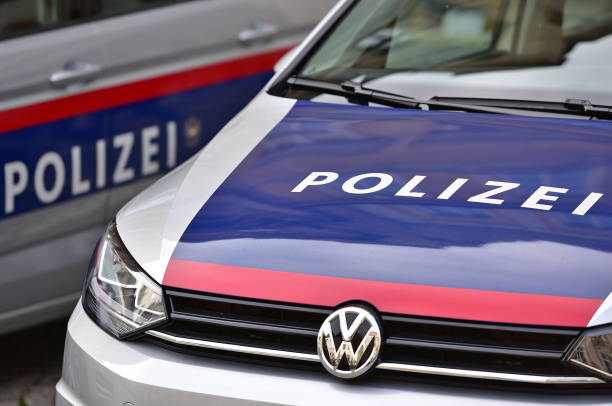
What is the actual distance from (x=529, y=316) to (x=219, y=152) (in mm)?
1151

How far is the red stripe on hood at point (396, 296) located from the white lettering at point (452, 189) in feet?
1.07

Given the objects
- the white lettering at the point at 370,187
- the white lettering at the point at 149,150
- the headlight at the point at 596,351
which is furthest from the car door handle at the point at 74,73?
the headlight at the point at 596,351

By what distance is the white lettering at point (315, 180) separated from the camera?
2805 millimetres

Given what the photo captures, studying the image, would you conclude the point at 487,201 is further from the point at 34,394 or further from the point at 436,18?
the point at 34,394

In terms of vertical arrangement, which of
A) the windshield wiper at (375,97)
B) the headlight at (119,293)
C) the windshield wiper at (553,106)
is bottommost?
the headlight at (119,293)

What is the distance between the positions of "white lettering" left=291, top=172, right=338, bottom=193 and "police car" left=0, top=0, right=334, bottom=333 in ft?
4.96

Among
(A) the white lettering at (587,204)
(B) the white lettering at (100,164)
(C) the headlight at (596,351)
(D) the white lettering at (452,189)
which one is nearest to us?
(C) the headlight at (596,351)

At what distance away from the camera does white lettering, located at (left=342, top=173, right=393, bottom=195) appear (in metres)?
2.74

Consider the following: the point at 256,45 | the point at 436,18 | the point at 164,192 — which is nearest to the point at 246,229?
the point at 164,192

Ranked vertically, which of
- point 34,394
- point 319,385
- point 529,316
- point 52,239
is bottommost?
point 34,394

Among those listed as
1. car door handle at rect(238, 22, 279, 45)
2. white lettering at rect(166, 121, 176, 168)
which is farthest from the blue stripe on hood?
car door handle at rect(238, 22, 279, 45)

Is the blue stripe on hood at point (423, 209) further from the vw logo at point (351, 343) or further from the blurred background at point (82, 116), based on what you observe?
the blurred background at point (82, 116)

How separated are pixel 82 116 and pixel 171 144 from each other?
411 mm

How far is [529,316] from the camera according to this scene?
2.33m
